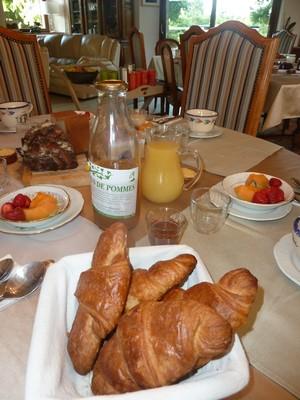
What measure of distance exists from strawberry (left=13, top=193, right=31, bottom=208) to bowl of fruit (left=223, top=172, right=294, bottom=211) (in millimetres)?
454

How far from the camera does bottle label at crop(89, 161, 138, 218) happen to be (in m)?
0.59

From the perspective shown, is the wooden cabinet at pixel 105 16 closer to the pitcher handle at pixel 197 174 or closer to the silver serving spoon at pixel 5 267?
the pitcher handle at pixel 197 174

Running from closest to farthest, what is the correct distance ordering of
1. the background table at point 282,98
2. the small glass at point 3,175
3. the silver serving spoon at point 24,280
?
the silver serving spoon at point 24,280 → the small glass at point 3,175 → the background table at point 282,98

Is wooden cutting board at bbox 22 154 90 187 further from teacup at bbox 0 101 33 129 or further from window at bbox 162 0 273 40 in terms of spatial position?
window at bbox 162 0 273 40

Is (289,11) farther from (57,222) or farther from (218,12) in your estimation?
(57,222)

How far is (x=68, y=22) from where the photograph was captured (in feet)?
22.9

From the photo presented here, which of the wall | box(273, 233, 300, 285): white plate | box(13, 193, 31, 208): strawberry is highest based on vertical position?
the wall

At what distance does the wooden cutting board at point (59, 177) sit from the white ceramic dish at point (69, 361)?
1.53ft

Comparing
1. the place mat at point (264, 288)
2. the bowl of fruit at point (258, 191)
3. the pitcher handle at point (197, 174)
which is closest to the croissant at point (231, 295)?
the place mat at point (264, 288)

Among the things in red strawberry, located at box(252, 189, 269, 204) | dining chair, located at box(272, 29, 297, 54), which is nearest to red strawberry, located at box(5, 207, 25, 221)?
red strawberry, located at box(252, 189, 269, 204)

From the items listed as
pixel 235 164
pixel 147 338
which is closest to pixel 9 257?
pixel 147 338

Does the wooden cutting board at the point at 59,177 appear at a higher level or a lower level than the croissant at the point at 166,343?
lower

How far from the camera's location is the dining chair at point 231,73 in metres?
1.41

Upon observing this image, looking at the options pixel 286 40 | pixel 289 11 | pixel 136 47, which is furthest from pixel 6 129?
pixel 289 11
